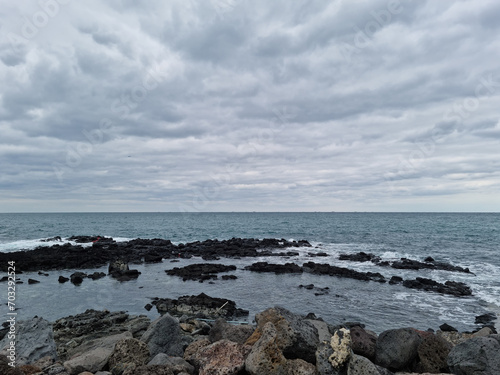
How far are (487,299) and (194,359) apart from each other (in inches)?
726

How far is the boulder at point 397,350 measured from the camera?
647 centimetres

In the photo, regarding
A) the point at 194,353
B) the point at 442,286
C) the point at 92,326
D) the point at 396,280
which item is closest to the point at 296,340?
the point at 194,353

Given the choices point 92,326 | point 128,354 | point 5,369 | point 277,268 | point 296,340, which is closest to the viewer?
point 5,369

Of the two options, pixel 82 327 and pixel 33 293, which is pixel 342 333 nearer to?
pixel 82 327

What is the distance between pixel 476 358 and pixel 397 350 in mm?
1291

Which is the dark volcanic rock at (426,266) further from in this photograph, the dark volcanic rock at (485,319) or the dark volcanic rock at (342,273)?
the dark volcanic rock at (485,319)

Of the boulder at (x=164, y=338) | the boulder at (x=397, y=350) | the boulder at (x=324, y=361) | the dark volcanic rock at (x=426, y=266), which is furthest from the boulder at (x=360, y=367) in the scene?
the dark volcanic rock at (x=426, y=266)

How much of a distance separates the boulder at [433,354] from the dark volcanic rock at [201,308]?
976 centimetres

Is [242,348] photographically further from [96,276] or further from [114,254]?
[114,254]

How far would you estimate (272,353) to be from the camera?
5574mm

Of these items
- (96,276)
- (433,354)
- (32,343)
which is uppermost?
(433,354)

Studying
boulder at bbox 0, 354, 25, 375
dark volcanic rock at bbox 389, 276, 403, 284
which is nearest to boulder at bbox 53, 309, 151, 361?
boulder at bbox 0, 354, 25, 375

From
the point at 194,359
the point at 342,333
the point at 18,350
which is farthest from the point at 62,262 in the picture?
the point at 342,333

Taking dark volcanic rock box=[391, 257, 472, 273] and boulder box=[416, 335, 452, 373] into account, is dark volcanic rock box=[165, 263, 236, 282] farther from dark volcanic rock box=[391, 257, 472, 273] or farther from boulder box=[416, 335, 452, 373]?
boulder box=[416, 335, 452, 373]
